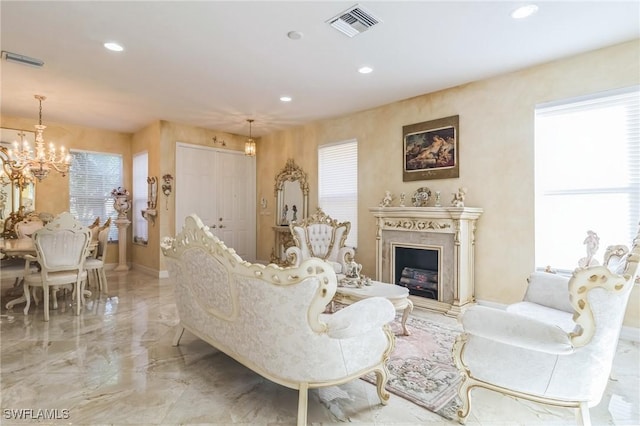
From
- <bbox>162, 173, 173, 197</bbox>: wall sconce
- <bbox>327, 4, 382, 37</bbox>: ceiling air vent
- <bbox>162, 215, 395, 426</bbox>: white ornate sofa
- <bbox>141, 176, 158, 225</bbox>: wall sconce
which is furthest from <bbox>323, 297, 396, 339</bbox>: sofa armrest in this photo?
<bbox>141, 176, 158, 225</bbox>: wall sconce

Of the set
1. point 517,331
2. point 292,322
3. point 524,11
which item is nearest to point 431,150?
point 524,11

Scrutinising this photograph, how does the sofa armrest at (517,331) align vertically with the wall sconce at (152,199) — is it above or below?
below

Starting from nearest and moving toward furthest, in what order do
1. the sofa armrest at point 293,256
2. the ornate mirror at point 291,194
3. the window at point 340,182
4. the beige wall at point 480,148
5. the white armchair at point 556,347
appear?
the white armchair at point 556,347 → the beige wall at point 480,148 → the sofa armrest at point 293,256 → the window at point 340,182 → the ornate mirror at point 291,194

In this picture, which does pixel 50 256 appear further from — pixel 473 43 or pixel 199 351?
pixel 473 43

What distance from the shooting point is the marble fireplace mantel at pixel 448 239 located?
402 centimetres

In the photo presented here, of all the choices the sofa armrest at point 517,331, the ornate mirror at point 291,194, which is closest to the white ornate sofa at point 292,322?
the sofa armrest at point 517,331

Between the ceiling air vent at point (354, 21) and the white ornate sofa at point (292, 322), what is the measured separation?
81.6 inches

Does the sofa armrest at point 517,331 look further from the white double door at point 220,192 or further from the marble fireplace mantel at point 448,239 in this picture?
the white double door at point 220,192

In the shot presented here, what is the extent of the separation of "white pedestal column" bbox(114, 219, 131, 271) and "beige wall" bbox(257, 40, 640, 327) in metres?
5.36

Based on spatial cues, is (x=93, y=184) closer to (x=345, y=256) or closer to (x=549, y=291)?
(x=345, y=256)

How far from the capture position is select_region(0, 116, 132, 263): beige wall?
601cm

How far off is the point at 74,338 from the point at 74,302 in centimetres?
150

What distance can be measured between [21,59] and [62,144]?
3306 mm

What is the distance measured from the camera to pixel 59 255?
392 centimetres
